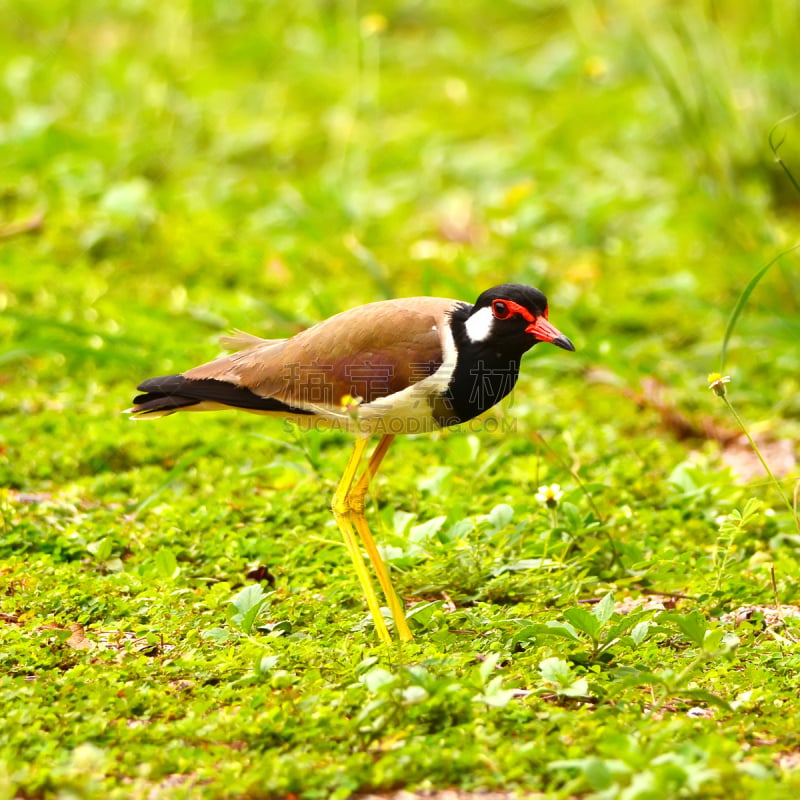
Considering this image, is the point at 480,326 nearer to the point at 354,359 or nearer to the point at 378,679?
the point at 354,359

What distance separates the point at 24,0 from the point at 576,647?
10.1 meters

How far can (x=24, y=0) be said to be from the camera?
1136cm

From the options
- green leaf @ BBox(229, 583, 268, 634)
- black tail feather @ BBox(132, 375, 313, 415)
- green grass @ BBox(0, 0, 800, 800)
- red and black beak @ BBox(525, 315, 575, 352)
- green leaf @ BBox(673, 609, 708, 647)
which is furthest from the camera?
black tail feather @ BBox(132, 375, 313, 415)

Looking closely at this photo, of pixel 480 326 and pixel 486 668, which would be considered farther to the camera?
pixel 480 326

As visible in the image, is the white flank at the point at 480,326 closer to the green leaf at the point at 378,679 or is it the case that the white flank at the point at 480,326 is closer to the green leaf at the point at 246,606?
the green leaf at the point at 246,606

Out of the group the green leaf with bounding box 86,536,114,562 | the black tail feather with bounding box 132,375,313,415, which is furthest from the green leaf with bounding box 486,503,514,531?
the green leaf with bounding box 86,536,114,562

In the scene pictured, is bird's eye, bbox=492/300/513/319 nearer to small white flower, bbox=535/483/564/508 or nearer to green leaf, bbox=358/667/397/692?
small white flower, bbox=535/483/564/508

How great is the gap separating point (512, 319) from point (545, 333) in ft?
0.37

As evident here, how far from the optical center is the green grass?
2975mm

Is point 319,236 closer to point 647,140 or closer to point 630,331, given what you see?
point 630,331

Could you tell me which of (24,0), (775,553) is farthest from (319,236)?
(24,0)

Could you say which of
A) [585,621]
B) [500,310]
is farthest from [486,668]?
[500,310]

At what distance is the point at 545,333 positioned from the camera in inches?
145

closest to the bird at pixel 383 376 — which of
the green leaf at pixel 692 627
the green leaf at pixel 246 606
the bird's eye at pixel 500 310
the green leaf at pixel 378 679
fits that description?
the bird's eye at pixel 500 310
